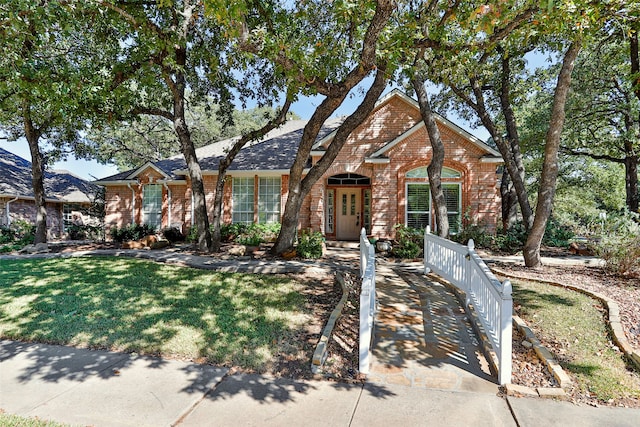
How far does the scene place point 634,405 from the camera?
354 centimetres

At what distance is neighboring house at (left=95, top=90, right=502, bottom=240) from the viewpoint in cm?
1384

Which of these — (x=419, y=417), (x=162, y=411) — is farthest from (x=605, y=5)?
(x=162, y=411)

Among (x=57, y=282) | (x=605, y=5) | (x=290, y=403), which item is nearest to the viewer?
(x=290, y=403)

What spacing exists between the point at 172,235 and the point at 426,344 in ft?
43.8

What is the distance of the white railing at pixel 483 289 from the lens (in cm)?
400

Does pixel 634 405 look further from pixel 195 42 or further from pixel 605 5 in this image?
pixel 195 42

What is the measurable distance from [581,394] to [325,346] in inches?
121

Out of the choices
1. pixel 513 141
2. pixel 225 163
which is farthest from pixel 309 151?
pixel 513 141

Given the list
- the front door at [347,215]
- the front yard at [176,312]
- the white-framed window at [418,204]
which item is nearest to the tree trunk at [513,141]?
the white-framed window at [418,204]

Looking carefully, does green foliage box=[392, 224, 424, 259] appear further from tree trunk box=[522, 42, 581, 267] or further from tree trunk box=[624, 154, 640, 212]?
tree trunk box=[624, 154, 640, 212]

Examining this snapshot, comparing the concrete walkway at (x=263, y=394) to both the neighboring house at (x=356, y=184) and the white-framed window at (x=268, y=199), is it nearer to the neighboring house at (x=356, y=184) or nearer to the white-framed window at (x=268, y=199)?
the neighboring house at (x=356, y=184)

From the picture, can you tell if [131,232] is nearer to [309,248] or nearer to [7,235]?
[7,235]

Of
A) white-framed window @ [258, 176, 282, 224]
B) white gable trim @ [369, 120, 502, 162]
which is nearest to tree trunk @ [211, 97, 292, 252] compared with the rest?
white-framed window @ [258, 176, 282, 224]

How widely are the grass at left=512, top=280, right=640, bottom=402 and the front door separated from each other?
351 inches
